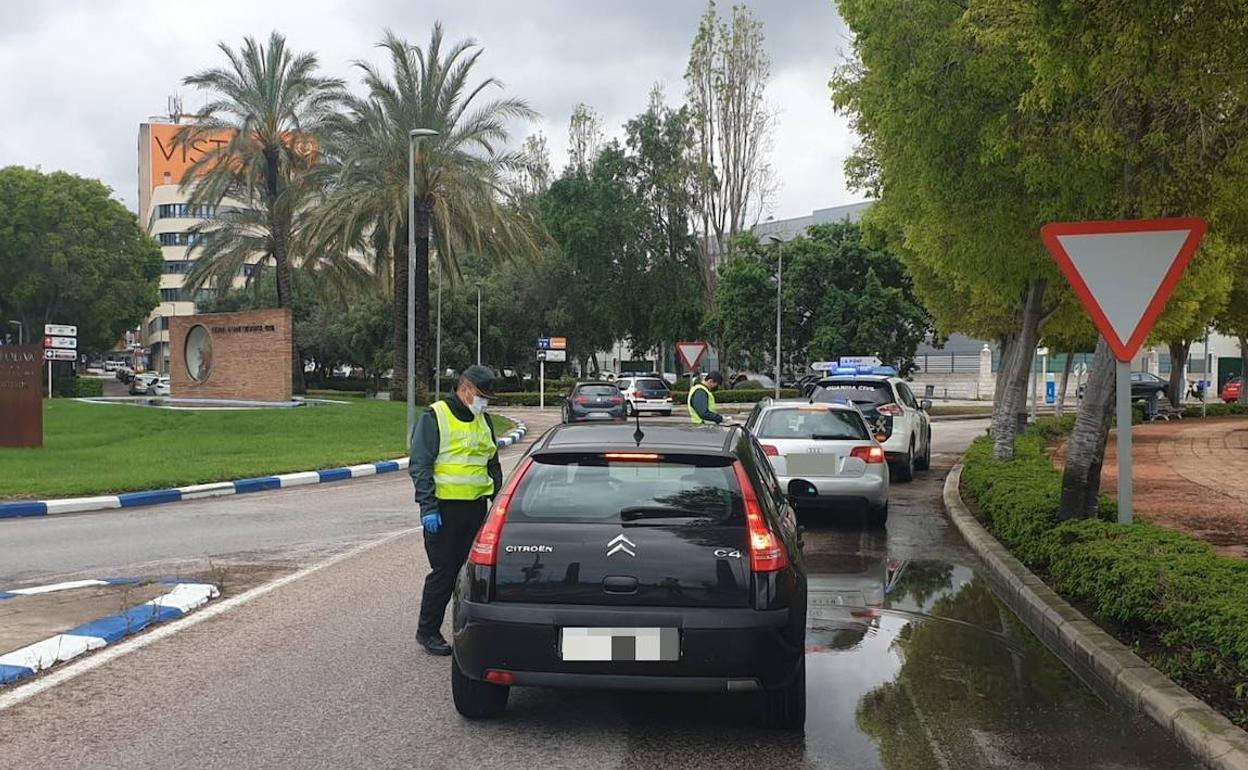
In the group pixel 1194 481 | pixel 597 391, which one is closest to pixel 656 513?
pixel 1194 481

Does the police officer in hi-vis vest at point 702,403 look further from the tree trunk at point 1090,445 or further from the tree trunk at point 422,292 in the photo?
the tree trunk at point 422,292

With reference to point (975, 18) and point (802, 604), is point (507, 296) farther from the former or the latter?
point (802, 604)

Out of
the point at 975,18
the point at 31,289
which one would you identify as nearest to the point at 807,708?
the point at 975,18

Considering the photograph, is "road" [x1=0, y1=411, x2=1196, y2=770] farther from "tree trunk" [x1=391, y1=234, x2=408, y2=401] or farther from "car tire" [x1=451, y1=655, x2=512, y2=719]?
"tree trunk" [x1=391, y1=234, x2=408, y2=401]

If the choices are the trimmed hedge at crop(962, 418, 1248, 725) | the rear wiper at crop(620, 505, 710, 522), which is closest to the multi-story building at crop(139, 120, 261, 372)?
the trimmed hedge at crop(962, 418, 1248, 725)

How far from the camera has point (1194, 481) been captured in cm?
1528

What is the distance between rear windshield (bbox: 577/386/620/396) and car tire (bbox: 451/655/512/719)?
26220mm

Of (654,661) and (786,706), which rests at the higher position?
(654,661)

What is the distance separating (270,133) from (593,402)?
1444cm

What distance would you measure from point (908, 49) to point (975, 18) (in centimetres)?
73

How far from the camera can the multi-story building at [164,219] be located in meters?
99.3

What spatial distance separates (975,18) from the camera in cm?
949

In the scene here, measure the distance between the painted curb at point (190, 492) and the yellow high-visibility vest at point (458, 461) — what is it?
7372 millimetres

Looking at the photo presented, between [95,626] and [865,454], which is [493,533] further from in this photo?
[865,454]
